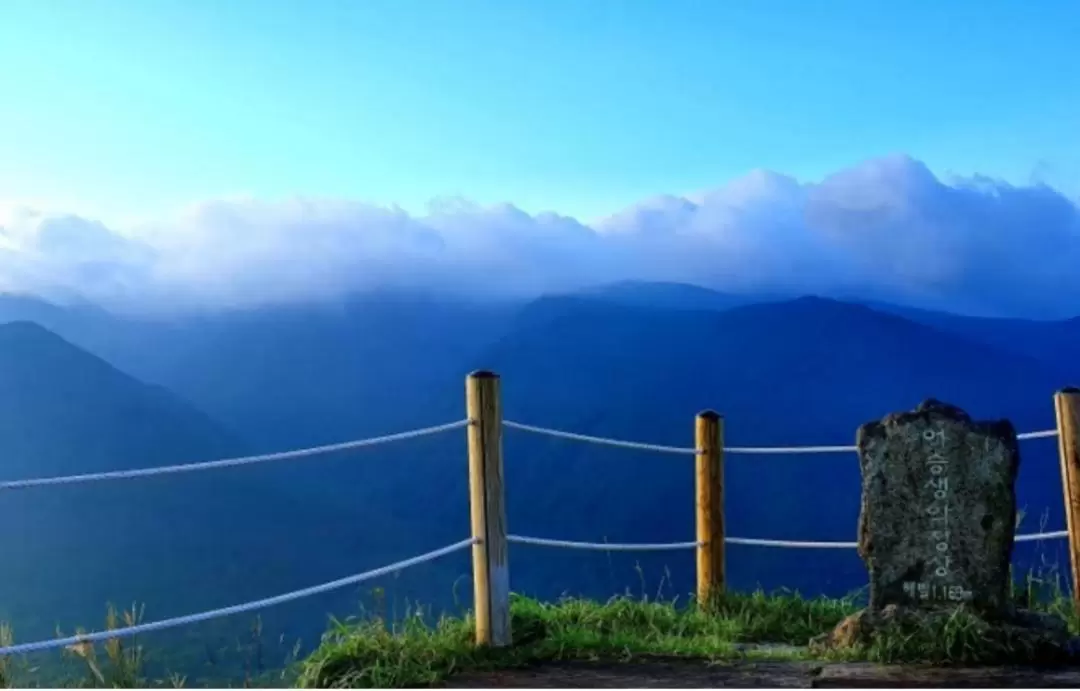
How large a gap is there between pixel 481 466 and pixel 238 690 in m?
0.96

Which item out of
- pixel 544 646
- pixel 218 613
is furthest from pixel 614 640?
pixel 218 613

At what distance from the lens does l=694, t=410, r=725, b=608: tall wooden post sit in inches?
188

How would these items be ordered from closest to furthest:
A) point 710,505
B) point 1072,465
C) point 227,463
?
point 227,463, point 1072,465, point 710,505

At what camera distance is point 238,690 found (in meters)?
3.66

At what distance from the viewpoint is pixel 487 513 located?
384 cm

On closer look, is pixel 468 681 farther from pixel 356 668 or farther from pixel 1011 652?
pixel 1011 652

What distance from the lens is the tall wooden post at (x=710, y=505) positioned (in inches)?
188

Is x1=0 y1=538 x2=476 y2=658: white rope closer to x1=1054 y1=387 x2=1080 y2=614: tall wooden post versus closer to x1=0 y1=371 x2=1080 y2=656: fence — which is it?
x1=0 y1=371 x2=1080 y2=656: fence

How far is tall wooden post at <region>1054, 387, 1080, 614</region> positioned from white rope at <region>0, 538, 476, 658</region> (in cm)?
214

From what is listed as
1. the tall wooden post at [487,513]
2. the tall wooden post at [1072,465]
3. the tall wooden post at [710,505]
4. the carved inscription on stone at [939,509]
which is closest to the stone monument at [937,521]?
the carved inscription on stone at [939,509]

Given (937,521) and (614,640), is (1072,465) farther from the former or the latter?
(614,640)

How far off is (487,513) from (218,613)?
963 mm

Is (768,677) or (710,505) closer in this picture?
(768,677)

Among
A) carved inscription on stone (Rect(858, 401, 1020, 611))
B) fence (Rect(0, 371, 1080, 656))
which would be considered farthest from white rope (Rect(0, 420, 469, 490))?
carved inscription on stone (Rect(858, 401, 1020, 611))
